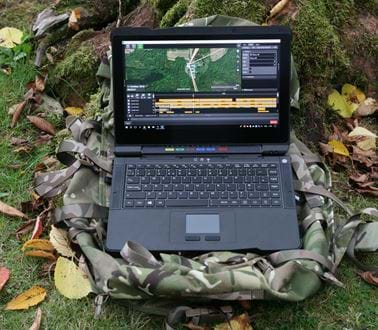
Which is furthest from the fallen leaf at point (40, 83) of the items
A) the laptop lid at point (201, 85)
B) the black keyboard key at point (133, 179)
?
the black keyboard key at point (133, 179)

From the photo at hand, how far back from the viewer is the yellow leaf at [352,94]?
3.13 m

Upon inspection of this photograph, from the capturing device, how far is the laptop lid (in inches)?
93.4

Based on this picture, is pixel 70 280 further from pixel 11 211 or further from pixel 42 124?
pixel 42 124

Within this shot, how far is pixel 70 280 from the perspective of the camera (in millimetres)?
2273

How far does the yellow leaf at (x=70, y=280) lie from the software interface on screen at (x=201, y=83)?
1.82 ft

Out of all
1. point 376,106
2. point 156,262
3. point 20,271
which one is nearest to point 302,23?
point 376,106

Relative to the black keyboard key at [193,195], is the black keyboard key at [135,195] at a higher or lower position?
higher

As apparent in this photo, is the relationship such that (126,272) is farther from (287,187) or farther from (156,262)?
(287,187)

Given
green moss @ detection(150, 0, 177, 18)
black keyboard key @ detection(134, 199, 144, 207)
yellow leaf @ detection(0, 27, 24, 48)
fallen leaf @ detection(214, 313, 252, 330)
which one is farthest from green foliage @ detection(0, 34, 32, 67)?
fallen leaf @ detection(214, 313, 252, 330)

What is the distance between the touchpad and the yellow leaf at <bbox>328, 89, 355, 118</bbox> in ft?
3.66

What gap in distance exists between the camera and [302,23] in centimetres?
284

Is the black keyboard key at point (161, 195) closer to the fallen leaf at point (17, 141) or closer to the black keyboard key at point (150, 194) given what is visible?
the black keyboard key at point (150, 194)

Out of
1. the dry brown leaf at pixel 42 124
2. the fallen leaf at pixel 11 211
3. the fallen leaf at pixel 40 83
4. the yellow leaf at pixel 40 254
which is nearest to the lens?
the yellow leaf at pixel 40 254

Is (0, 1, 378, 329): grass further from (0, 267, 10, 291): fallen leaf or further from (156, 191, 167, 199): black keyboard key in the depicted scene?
(156, 191, 167, 199): black keyboard key
